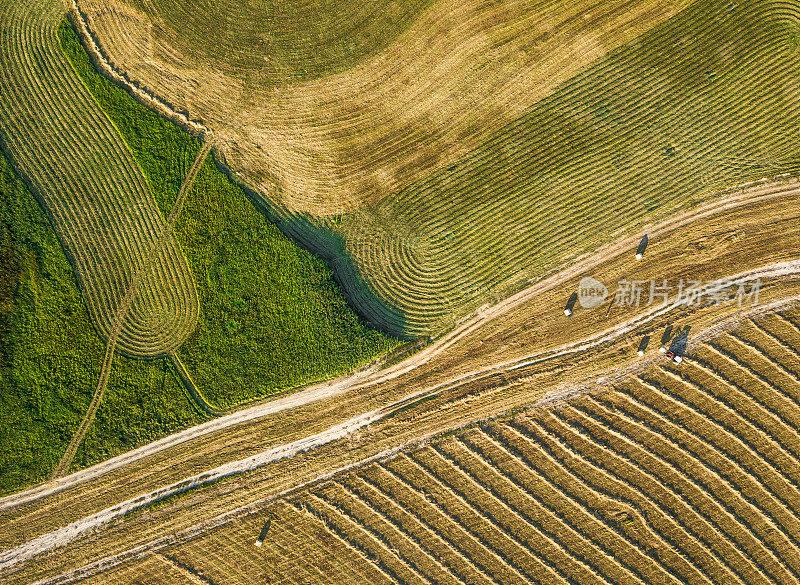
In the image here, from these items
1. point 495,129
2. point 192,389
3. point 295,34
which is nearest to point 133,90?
point 295,34

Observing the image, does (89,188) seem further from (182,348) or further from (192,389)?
(192,389)

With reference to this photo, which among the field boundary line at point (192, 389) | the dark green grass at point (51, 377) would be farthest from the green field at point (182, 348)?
the field boundary line at point (192, 389)

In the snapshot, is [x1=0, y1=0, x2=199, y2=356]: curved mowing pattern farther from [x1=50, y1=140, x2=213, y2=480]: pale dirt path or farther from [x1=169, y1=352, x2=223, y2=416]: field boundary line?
[x1=169, y1=352, x2=223, y2=416]: field boundary line

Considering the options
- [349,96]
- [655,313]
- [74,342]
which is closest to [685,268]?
[655,313]

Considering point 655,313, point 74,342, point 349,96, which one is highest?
point 349,96

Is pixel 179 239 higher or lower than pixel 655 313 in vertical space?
higher

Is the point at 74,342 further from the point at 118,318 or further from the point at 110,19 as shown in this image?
the point at 110,19

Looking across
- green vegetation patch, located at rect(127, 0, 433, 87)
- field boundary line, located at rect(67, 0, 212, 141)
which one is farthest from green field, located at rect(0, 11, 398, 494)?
green vegetation patch, located at rect(127, 0, 433, 87)
